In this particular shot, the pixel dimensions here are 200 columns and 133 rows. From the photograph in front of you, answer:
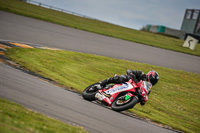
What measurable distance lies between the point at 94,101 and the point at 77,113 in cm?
190

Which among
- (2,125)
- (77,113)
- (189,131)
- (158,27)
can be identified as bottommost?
(189,131)

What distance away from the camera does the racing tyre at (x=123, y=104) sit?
6602mm

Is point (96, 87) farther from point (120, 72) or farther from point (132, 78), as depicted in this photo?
point (120, 72)

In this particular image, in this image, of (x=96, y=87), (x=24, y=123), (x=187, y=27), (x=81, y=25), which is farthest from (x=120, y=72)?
(x=187, y=27)

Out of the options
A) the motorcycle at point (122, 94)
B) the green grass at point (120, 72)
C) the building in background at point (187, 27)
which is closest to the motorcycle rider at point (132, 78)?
the motorcycle at point (122, 94)

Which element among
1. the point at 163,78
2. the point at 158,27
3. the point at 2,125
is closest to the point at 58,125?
the point at 2,125

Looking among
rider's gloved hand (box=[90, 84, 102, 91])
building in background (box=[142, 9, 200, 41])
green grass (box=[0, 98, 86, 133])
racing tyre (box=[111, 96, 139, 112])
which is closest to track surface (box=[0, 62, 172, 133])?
racing tyre (box=[111, 96, 139, 112])

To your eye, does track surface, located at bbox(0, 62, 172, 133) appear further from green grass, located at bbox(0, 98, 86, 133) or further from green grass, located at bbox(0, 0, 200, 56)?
green grass, located at bbox(0, 0, 200, 56)

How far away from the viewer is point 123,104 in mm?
6855

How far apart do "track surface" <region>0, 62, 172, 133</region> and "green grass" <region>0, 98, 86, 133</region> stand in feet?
2.50

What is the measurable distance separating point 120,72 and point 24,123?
1045cm

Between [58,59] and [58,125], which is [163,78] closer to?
[58,59]

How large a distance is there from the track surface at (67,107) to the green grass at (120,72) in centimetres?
146

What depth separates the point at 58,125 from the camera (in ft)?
14.6
